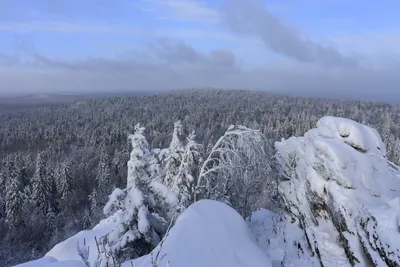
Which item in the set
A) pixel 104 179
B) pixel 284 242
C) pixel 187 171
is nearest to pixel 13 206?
pixel 104 179

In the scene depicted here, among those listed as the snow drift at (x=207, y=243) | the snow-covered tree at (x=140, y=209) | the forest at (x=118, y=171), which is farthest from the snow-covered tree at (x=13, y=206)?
the snow drift at (x=207, y=243)

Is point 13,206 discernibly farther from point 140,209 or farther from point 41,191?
point 140,209

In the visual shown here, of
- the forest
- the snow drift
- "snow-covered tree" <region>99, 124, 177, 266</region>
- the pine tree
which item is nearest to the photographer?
the snow drift

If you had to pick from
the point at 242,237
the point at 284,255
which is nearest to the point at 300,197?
the point at 284,255

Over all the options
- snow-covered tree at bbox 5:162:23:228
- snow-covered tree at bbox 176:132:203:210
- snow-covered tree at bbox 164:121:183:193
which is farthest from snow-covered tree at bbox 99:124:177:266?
snow-covered tree at bbox 5:162:23:228

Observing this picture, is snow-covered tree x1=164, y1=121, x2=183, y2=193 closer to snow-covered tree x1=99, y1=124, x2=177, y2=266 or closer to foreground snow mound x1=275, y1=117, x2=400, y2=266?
snow-covered tree x1=99, y1=124, x2=177, y2=266

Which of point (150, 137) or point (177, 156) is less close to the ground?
point (177, 156)

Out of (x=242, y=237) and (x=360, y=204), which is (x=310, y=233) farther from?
(x=242, y=237)
